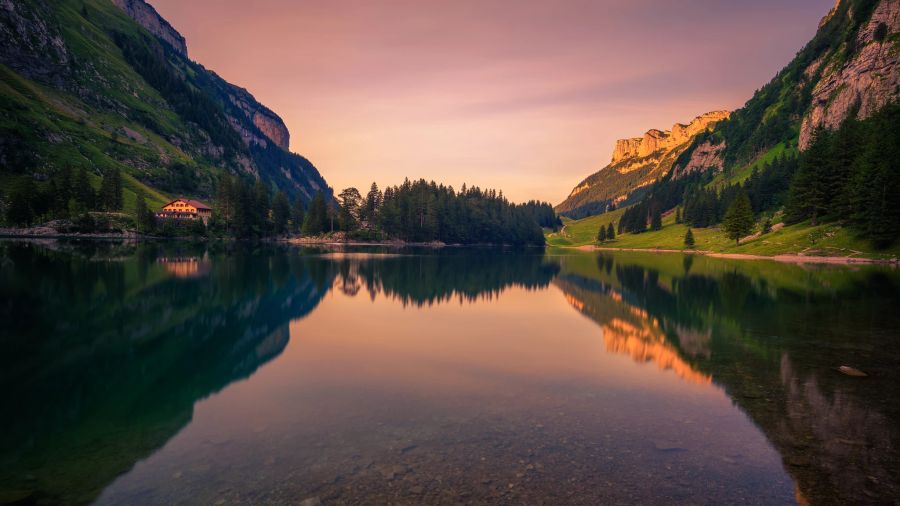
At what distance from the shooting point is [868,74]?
573 feet

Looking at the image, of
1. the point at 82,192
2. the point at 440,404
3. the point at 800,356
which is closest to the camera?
the point at 440,404

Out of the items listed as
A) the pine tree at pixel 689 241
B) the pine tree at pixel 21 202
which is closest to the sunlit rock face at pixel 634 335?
the pine tree at pixel 689 241

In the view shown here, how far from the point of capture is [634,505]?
10453mm

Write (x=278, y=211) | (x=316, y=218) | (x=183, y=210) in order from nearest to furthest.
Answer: (x=183, y=210) → (x=316, y=218) → (x=278, y=211)

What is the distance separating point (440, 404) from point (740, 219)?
138118mm

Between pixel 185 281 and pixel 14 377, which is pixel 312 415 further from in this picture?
pixel 185 281

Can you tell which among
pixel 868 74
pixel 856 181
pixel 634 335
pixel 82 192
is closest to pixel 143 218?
pixel 82 192

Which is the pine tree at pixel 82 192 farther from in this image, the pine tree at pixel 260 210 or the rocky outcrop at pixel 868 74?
the rocky outcrop at pixel 868 74

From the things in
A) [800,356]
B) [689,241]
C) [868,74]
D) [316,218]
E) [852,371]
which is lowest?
[800,356]

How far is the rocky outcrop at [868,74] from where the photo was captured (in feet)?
541

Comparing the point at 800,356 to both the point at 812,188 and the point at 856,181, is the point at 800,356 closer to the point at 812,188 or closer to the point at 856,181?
the point at 856,181

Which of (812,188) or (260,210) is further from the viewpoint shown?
(260,210)

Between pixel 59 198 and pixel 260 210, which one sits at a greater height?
pixel 59 198

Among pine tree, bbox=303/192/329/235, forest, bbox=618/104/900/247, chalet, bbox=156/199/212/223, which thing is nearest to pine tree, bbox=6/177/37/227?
chalet, bbox=156/199/212/223
